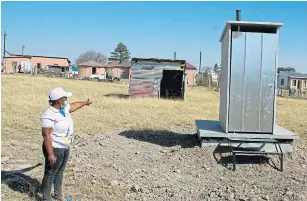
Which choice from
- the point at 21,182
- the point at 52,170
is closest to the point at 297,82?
the point at 21,182

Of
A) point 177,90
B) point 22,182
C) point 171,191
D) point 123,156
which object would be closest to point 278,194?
point 171,191

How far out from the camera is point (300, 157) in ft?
21.1

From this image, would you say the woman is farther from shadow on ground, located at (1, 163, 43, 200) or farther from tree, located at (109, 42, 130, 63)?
tree, located at (109, 42, 130, 63)

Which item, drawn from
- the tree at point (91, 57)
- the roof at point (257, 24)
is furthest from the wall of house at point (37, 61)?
the roof at point (257, 24)

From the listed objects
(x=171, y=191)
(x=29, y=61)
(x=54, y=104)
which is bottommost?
(x=171, y=191)

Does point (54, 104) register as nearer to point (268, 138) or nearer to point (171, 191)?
point (171, 191)

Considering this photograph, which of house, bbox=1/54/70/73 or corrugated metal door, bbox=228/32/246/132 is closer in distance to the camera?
corrugated metal door, bbox=228/32/246/132

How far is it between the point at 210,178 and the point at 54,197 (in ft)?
7.71

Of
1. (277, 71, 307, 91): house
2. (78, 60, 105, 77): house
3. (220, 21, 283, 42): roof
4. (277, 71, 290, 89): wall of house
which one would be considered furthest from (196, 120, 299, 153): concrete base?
(277, 71, 290, 89): wall of house

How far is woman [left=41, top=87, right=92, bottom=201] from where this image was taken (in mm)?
4004

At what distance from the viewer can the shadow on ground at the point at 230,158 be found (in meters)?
6.04

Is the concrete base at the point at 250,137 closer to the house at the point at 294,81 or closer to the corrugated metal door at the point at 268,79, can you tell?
the corrugated metal door at the point at 268,79

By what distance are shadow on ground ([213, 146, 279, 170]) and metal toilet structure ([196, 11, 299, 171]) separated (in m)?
0.11

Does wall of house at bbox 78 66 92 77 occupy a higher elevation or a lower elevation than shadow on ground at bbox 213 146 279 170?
higher
